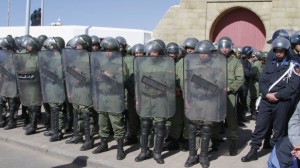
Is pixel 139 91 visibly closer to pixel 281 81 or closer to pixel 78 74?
pixel 78 74

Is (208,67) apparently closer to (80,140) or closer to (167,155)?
(167,155)

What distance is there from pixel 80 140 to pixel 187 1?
8.82 meters

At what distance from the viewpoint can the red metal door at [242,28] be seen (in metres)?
13.7

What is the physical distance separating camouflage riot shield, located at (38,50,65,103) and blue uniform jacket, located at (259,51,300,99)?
326cm

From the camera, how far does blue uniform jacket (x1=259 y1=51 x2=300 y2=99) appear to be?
16.9 feet

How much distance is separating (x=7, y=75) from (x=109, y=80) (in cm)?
272

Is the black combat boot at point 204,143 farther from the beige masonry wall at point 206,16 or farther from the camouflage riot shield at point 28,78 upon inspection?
the beige masonry wall at point 206,16

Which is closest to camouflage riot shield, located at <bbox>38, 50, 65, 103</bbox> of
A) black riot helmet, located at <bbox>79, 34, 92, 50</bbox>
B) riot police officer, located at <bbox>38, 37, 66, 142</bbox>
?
riot police officer, located at <bbox>38, 37, 66, 142</bbox>

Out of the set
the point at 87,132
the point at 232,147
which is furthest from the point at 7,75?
the point at 232,147

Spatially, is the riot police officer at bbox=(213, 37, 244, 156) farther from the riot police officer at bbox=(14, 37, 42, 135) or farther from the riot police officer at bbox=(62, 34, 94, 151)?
the riot police officer at bbox=(14, 37, 42, 135)

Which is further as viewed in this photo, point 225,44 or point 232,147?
point 232,147

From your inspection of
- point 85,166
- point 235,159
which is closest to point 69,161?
point 85,166

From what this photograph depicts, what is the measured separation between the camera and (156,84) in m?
5.41

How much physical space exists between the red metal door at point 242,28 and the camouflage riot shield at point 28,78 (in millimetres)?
8668
